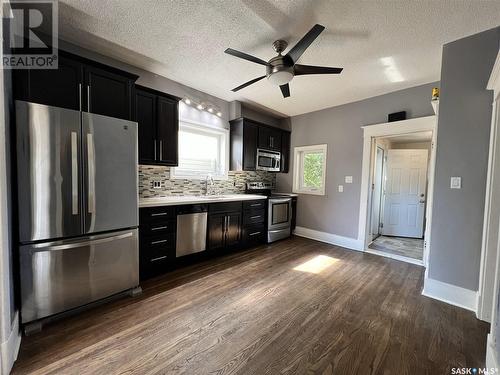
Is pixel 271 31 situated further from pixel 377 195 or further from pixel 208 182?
pixel 377 195

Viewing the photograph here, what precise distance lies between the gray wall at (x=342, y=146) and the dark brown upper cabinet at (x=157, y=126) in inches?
109

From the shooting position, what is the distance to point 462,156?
211 centimetres

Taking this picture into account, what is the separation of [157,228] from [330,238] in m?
3.16

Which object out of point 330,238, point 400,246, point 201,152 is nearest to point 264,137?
point 201,152

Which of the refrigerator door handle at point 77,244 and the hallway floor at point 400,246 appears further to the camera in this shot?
the hallway floor at point 400,246

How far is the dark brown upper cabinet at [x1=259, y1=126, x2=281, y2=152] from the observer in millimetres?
4277

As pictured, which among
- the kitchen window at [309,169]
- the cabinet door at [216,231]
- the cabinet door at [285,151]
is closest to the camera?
the cabinet door at [216,231]

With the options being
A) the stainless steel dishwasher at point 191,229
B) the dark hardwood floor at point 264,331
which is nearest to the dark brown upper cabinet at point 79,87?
the stainless steel dishwasher at point 191,229

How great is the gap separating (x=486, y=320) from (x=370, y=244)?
216 centimetres

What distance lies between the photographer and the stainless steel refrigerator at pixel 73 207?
160cm

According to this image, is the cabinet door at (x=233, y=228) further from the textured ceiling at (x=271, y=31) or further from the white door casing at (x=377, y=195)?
the white door casing at (x=377, y=195)

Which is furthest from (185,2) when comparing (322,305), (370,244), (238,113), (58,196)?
(370,244)

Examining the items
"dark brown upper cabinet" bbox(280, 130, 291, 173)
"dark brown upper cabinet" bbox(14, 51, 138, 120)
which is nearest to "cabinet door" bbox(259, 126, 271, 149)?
"dark brown upper cabinet" bbox(280, 130, 291, 173)

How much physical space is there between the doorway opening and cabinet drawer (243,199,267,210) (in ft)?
7.30
